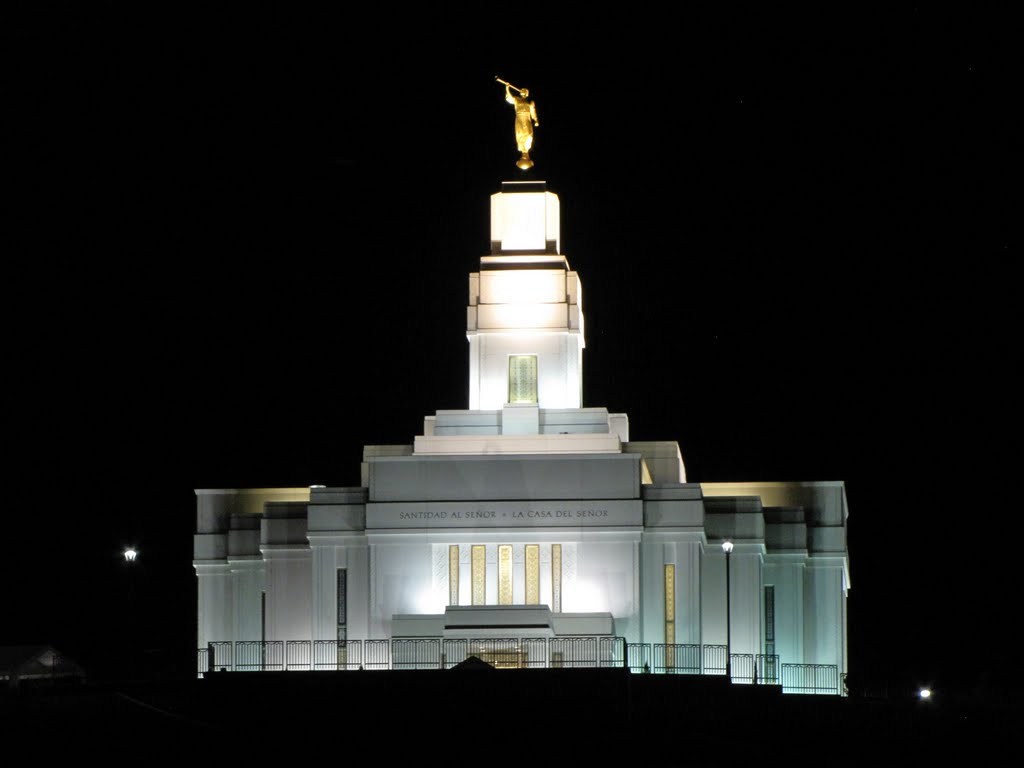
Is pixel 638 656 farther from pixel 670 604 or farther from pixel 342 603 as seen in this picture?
pixel 342 603

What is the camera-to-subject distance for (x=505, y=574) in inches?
2832

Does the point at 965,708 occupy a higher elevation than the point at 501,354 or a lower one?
lower

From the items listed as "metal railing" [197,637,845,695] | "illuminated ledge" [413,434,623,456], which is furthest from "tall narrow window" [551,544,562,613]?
"illuminated ledge" [413,434,623,456]

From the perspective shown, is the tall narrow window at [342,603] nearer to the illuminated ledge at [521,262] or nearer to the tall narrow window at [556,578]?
the tall narrow window at [556,578]

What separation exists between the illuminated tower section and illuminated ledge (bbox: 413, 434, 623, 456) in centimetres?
233

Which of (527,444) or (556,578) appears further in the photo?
(527,444)

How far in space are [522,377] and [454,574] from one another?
7.58m

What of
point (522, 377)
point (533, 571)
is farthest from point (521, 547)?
point (522, 377)

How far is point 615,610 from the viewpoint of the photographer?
71750 millimetres

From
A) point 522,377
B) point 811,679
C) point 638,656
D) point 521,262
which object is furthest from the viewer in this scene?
point 521,262

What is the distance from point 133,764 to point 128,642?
29.8m

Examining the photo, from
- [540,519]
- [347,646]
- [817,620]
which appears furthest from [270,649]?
[817,620]

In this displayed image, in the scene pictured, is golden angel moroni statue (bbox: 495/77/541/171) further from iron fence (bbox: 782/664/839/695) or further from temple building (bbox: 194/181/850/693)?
iron fence (bbox: 782/664/839/695)

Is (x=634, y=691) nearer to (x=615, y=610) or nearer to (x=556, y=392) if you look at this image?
(x=615, y=610)
